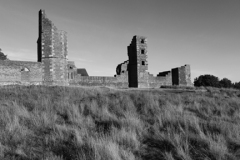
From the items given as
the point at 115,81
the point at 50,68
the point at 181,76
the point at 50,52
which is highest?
the point at 50,52

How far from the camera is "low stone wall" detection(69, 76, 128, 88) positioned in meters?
23.0

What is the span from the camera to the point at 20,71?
1912 centimetres

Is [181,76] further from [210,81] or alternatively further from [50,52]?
[210,81]

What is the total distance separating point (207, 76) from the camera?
5075cm

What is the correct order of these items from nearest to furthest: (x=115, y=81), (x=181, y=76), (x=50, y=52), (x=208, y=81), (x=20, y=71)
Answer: (x=20, y=71)
(x=50, y=52)
(x=115, y=81)
(x=181, y=76)
(x=208, y=81)

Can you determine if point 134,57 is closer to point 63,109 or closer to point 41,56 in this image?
point 41,56

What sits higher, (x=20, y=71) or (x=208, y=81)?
(x=20, y=71)

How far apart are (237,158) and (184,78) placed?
94.6 ft

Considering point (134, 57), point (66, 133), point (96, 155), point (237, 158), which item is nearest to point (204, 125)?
point (237, 158)

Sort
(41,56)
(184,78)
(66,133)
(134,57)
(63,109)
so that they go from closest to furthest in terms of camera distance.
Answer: (66,133)
(63,109)
(41,56)
(134,57)
(184,78)

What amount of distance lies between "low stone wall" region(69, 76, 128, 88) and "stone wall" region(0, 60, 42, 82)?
4.29 m

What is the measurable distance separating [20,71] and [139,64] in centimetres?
1590

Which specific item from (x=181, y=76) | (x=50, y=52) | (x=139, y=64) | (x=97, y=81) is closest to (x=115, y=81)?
(x=97, y=81)

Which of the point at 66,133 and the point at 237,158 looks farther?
the point at 66,133
